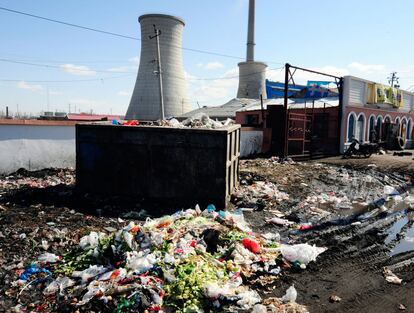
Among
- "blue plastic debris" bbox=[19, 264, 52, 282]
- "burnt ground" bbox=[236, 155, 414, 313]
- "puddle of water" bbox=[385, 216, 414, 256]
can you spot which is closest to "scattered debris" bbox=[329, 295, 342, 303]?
"burnt ground" bbox=[236, 155, 414, 313]

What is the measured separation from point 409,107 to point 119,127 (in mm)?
27114

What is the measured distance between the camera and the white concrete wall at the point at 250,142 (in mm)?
15675

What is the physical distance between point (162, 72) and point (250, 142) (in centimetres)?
1878

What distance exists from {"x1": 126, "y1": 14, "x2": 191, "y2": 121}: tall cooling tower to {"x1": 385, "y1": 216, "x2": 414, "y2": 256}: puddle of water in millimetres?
27293

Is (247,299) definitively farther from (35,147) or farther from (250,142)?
(250,142)

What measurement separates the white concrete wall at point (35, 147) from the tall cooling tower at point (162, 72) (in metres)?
21.1

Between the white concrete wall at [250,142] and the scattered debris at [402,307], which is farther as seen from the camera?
the white concrete wall at [250,142]

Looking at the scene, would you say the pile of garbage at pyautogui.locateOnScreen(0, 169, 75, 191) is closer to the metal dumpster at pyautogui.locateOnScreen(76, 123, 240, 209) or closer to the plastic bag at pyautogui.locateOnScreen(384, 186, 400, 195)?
the metal dumpster at pyautogui.locateOnScreen(76, 123, 240, 209)

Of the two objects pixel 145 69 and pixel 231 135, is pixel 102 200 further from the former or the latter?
pixel 145 69

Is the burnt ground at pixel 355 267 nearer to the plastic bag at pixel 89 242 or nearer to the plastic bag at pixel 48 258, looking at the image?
the plastic bag at pixel 89 242

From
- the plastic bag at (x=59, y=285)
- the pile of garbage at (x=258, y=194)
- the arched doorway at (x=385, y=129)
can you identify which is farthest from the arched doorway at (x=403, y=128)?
the plastic bag at (x=59, y=285)

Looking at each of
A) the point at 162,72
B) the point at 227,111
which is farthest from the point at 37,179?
the point at 227,111

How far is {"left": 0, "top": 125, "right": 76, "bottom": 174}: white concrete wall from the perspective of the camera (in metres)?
9.78

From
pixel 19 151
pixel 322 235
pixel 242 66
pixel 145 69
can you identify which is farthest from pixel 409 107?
pixel 19 151
